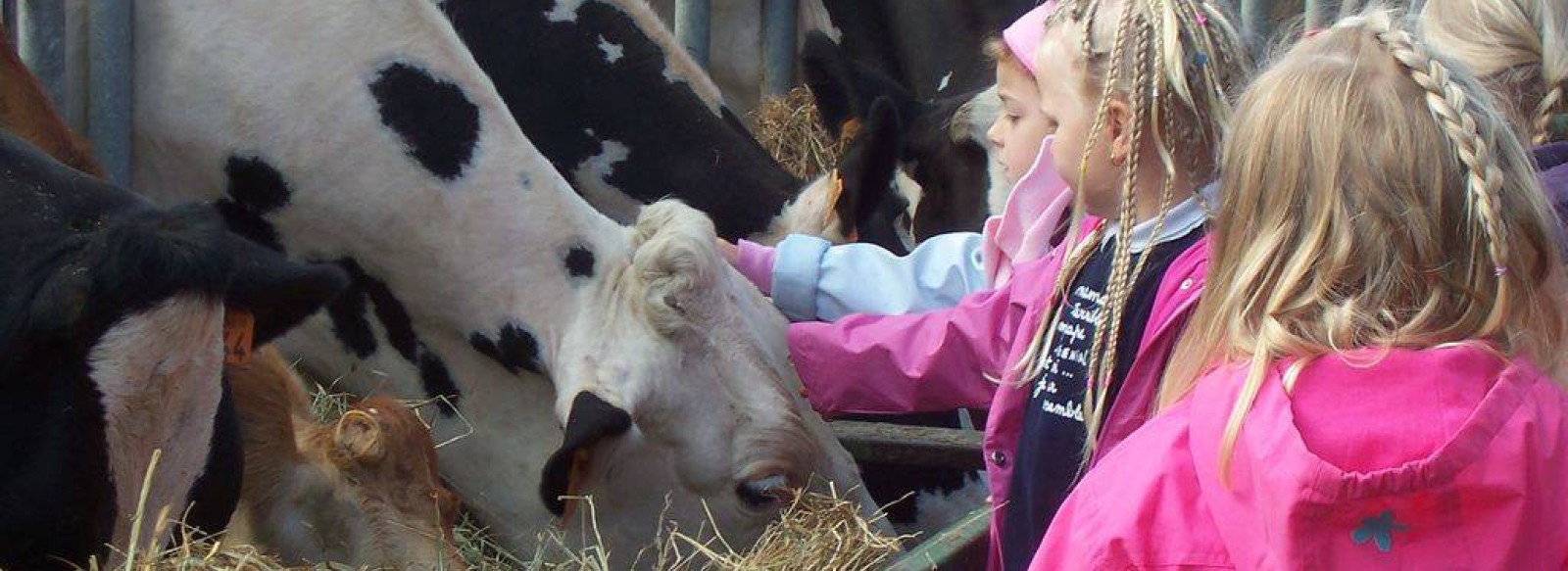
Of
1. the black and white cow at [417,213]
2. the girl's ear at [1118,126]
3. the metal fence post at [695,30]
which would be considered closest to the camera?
the girl's ear at [1118,126]

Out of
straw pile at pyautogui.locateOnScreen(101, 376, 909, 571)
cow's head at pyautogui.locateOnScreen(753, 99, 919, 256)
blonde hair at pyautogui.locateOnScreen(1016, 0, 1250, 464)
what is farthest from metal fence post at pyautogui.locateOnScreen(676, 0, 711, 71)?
blonde hair at pyautogui.locateOnScreen(1016, 0, 1250, 464)

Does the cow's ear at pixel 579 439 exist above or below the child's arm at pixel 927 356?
below

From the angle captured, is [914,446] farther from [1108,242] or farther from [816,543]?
[1108,242]

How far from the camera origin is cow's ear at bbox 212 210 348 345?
2.74 m

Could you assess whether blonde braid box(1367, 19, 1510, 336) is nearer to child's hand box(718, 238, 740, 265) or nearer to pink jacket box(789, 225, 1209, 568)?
pink jacket box(789, 225, 1209, 568)

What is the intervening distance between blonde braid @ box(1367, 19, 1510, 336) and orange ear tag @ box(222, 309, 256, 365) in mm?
1672

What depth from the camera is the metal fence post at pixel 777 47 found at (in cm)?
673

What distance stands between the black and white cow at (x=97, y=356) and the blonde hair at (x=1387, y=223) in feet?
4.48

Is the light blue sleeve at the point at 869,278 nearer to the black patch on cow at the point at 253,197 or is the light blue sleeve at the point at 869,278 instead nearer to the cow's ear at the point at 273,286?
the cow's ear at the point at 273,286

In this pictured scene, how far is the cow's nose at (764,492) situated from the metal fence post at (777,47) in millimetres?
3349

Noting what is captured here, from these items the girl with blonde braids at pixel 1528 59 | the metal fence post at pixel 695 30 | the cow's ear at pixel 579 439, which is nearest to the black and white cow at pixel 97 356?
the cow's ear at pixel 579 439

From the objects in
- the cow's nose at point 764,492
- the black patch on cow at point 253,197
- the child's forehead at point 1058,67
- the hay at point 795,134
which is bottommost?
the hay at point 795,134

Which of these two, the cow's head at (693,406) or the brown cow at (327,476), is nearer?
the brown cow at (327,476)

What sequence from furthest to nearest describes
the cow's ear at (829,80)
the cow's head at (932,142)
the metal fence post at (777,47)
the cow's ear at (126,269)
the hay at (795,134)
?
Result: the metal fence post at (777,47) < the hay at (795,134) < the cow's ear at (829,80) < the cow's head at (932,142) < the cow's ear at (126,269)
